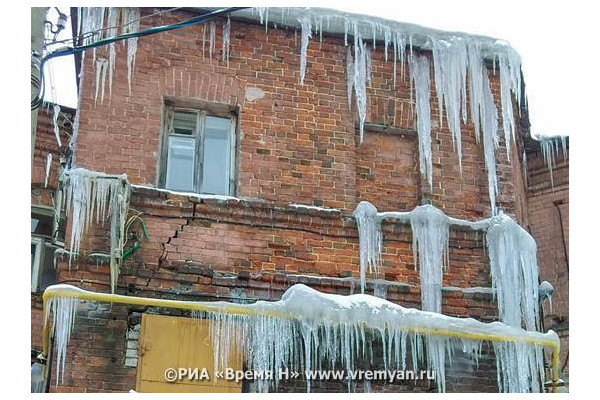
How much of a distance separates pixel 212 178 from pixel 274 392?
86.0 inches

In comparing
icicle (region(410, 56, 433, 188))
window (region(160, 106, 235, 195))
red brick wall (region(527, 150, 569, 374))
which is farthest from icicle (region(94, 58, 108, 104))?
red brick wall (region(527, 150, 569, 374))

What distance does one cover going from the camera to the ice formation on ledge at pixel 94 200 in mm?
8188

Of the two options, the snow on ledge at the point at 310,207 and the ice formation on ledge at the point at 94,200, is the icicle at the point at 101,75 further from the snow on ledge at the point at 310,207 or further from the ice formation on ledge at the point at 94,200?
the snow on ledge at the point at 310,207

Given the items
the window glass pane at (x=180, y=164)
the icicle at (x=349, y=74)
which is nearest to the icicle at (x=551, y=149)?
the icicle at (x=349, y=74)

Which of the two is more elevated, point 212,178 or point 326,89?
point 326,89

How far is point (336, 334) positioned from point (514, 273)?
1943 mm

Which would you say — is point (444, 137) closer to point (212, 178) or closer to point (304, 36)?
point (304, 36)

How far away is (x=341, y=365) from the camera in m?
8.19

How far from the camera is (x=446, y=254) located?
8.95 m

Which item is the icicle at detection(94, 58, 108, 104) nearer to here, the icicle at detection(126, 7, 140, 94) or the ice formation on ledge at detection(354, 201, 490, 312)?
the icicle at detection(126, 7, 140, 94)

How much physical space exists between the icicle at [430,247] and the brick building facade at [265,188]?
3.5 inches

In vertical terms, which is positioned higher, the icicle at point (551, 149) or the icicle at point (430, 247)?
the icicle at point (551, 149)

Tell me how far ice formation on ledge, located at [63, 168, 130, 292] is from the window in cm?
63

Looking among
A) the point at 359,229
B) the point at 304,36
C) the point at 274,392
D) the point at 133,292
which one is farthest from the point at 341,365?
the point at 304,36
